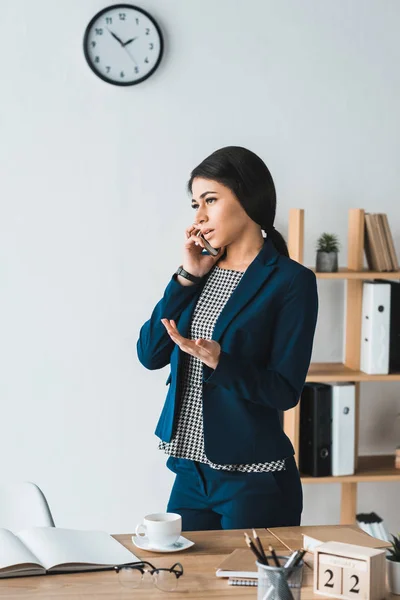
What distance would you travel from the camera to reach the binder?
132 inches

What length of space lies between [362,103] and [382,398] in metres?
1.27

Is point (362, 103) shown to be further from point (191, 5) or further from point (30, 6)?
point (30, 6)

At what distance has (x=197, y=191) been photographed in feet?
7.42

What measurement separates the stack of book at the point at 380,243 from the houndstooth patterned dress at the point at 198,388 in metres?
1.21

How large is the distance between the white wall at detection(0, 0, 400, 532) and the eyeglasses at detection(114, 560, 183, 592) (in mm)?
1749

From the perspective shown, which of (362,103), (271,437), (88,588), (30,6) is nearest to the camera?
(88,588)

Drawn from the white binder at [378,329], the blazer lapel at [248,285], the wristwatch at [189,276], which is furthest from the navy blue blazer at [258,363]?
the white binder at [378,329]

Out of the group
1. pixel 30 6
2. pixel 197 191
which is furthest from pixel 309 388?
pixel 30 6

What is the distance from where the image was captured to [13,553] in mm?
1720

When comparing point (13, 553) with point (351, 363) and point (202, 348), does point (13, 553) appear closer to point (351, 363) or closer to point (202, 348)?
point (202, 348)

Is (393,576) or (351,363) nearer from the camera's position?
(393,576)

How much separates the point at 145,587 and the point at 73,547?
236mm

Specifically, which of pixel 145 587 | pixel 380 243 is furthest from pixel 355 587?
pixel 380 243

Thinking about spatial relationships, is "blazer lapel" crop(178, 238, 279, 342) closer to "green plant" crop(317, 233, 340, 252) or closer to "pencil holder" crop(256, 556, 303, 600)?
"pencil holder" crop(256, 556, 303, 600)
